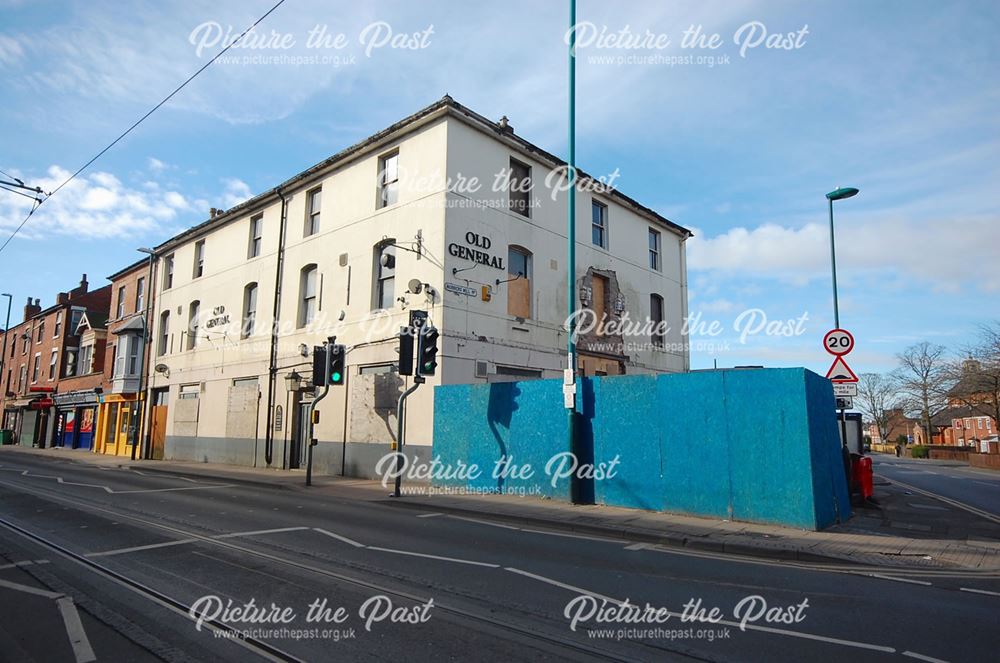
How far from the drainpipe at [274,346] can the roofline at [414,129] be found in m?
1.13

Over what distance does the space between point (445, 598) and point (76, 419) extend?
44231 millimetres

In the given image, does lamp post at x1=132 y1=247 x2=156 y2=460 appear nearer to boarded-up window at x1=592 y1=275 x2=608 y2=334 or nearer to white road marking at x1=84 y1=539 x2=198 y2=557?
boarded-up window at x1=592 y1=275 x2=608 y2=334

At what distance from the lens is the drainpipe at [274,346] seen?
22.6 meters

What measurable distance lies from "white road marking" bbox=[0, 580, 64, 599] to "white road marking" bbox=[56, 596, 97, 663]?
18 centimetres

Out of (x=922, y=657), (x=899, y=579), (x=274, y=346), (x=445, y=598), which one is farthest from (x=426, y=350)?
(x=274, y=346)

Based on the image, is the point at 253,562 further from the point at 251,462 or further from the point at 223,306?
the point at 223,306

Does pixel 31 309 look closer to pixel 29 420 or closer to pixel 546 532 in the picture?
pixel 29 420

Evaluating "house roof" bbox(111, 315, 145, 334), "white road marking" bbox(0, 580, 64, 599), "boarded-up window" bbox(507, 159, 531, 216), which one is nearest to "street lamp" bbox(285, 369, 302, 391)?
"boarded-up window" bbox(507, 159, 531, 216)

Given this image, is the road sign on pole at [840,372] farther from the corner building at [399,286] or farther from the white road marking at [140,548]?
the white road marking at [140,548]

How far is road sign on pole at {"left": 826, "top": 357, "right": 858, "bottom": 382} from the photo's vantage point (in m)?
13.0

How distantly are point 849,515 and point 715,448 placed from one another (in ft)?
10.1

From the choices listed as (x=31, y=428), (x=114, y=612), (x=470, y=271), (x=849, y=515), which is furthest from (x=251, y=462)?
(x=31, y=428)

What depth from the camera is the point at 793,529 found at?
10.1m

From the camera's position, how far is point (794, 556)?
8.36 metres
